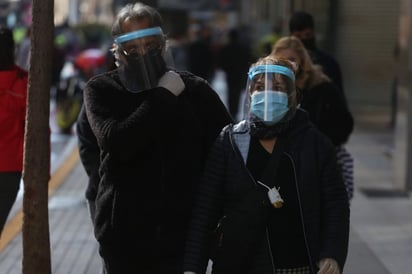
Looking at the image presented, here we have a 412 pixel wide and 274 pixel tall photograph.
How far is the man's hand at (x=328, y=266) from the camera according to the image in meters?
4.32

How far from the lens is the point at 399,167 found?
1235 centimetres

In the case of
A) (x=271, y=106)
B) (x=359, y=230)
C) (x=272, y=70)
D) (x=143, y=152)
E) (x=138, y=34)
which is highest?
(x=138, y=34)

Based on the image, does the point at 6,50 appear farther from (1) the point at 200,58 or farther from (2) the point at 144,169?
(1) the point at 200,58

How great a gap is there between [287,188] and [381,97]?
20015 millimetres

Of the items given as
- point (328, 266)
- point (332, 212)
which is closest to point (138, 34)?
point (332, 212)

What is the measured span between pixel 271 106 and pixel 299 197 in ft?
1.19

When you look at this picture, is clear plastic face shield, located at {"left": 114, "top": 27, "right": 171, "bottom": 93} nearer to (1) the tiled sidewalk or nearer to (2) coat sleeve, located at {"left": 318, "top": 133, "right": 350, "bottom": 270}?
(2) coat sleeve, located at {"left": 318, "top": 133, "right": 350, "bottom": 270}

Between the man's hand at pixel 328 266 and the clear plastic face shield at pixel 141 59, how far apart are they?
97cm

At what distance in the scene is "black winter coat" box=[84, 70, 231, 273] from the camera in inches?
175

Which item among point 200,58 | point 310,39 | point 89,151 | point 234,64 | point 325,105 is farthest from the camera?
point 200,58

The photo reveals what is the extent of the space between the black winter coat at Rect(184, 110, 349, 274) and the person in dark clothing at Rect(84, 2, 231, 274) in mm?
123

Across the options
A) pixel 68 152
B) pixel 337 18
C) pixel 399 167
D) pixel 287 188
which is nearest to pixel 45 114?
pixel 287 188

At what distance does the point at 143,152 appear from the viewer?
176 inches

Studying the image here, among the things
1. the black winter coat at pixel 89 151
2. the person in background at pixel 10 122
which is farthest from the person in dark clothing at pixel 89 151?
the person in background at pixel 10 122
